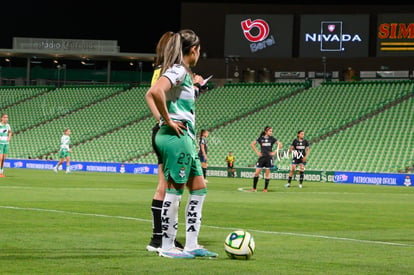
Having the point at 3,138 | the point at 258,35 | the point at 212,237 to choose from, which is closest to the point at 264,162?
the point at 3,138

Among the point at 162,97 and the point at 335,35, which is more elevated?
the point at 335,35

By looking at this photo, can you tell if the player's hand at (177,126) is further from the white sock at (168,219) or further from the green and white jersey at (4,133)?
the green and white jersey at (4,133)

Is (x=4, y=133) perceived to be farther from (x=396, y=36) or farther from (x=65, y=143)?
(x=396, y=36)

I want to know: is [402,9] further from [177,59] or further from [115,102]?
[177,59]

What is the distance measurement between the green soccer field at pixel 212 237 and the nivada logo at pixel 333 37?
3907 cm

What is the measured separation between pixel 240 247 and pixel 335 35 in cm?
5108

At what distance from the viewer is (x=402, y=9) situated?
5756 centimetres

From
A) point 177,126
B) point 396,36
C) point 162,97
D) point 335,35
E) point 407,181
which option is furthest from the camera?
point 335,35

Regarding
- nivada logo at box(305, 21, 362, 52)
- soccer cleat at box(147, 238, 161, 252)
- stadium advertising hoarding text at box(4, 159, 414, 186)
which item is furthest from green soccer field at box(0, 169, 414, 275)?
nivada logo at box(305, 21, 362, 52)

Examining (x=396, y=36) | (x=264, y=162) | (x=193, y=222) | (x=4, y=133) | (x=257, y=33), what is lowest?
(x=193, y=222)

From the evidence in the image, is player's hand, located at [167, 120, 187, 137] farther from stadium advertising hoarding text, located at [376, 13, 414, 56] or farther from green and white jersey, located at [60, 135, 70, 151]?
stadium advertising hoarding text, located at [376, 13, 414, 56]

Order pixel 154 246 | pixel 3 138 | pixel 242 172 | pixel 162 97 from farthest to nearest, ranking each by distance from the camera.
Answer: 1. pixel 242 172
2. pixel 3 138
3. pixel 154 246
4. pixel 162 97

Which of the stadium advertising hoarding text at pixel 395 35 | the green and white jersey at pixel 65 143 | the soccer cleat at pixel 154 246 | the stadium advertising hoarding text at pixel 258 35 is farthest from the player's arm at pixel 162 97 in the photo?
the stadium advertising hoarding text at pixel 258 35

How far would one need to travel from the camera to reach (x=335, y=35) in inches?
2324
